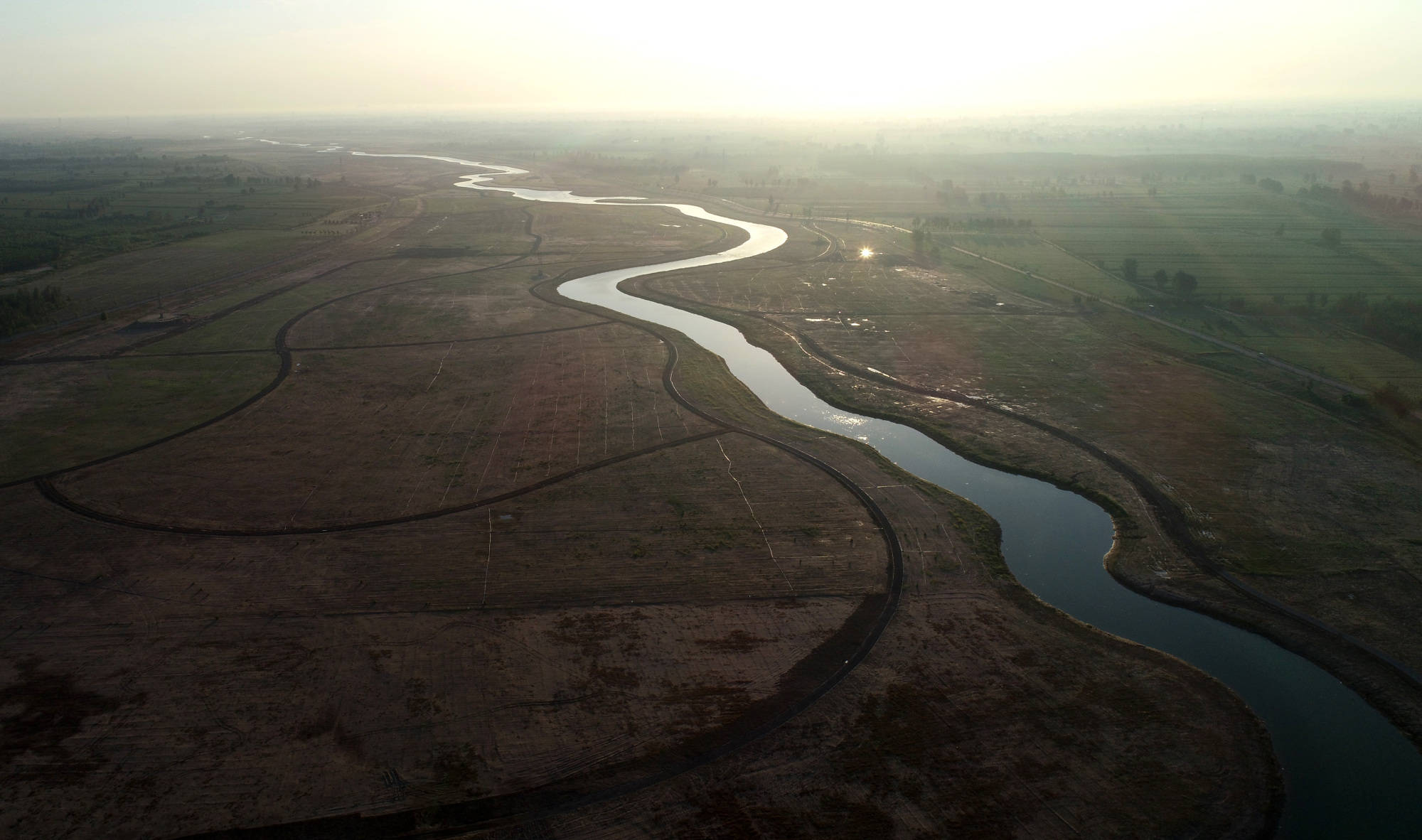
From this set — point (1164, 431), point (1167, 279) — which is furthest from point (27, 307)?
point (1167, 279)

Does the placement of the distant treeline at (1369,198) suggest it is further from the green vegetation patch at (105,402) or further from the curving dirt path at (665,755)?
the green vegetation patch at (105,402)

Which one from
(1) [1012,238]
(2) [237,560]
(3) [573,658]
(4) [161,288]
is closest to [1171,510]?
(3) [573,658]

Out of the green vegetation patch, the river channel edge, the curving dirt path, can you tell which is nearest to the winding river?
the river channel edge

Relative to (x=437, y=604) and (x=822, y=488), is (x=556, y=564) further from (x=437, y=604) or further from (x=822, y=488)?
(x=822, y=488)

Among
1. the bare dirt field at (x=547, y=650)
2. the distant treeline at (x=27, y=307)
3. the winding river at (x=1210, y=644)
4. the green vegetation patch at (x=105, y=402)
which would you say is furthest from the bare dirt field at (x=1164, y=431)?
the distant treeline at (x=27, y=307)

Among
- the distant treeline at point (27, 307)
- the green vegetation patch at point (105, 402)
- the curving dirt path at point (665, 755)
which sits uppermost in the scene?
the distant treeline at point (27, 307)
